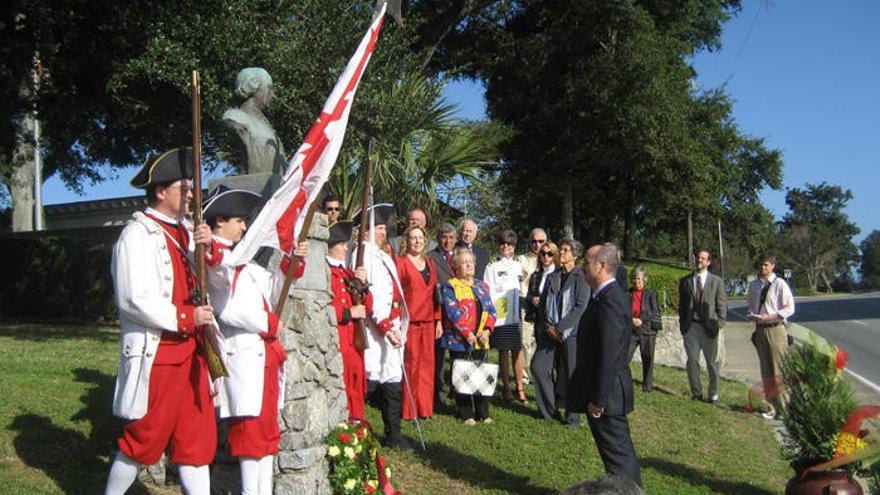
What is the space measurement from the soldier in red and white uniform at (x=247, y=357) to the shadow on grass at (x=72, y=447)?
1.31 meters

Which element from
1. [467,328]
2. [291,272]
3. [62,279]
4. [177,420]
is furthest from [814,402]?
[62,279]

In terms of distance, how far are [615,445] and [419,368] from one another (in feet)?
8.84

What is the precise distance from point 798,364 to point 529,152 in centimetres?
2545

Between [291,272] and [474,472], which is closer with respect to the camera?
[291,272]

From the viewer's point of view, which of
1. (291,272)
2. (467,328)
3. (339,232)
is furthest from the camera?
(467,328)

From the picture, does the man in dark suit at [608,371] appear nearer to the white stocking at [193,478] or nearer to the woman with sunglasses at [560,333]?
the white stocking at [193,478]

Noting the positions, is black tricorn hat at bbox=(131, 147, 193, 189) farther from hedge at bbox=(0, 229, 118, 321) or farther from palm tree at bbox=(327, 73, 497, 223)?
Result: hedge at bbox=(0, 229, 118, 321)

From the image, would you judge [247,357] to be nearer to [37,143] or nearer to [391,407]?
[391,407]

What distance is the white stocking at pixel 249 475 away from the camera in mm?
4793

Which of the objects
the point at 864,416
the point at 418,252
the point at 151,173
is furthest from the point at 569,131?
the point at 864,416

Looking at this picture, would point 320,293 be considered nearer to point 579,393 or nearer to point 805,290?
point 579,393

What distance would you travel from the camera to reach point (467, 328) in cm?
864

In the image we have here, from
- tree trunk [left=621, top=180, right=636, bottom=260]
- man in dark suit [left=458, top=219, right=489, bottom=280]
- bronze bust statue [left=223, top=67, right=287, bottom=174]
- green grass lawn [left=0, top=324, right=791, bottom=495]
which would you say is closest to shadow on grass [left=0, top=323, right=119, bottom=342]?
green grass lawn [left=0, top=324, right=791, bottom=495]

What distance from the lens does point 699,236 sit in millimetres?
56156
